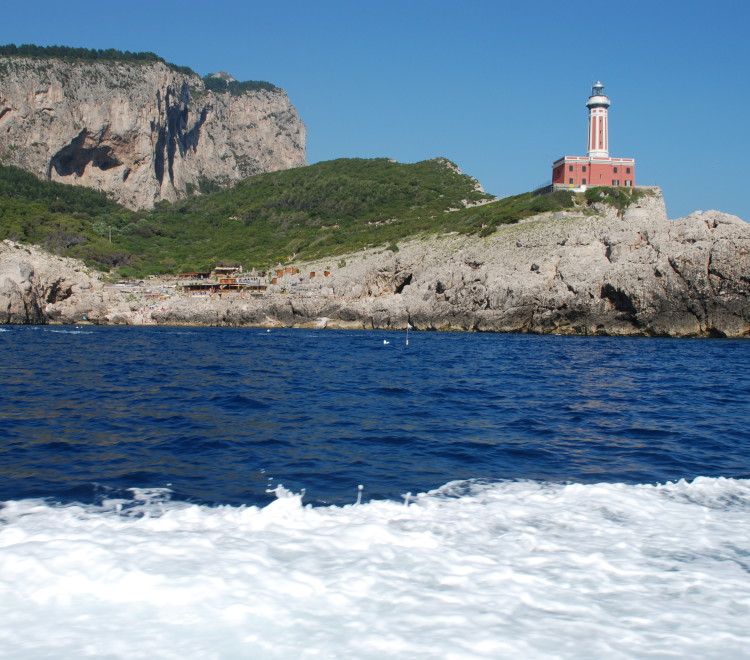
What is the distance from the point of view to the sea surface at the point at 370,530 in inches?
173

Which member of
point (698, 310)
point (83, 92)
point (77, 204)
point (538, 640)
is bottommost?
point (538, 640)

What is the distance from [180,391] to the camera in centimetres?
1708

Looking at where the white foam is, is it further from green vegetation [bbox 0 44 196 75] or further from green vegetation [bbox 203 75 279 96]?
green vegetation [bbox 203 75 279 96]

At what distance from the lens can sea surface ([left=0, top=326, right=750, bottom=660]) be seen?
4.39 m

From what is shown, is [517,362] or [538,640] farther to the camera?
[517,362]

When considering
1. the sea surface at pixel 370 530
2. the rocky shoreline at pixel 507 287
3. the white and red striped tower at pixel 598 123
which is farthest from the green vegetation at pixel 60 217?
the sea surface at pixel 370 530

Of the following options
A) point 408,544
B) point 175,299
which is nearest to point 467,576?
point 408,544

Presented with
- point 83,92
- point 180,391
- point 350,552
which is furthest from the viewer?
point 83,92

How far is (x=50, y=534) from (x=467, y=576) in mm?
3857

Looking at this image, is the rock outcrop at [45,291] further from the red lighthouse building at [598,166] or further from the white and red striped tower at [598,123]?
the white and red striped tower at [598,123]

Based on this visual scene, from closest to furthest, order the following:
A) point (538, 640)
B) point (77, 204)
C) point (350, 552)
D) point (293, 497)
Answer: point (538, 640) < point (350, 552) < point (293, 497) < point (77, 204)

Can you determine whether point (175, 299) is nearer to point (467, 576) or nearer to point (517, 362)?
point (517, 362)

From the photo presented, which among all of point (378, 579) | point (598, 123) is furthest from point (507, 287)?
point (378, 579)

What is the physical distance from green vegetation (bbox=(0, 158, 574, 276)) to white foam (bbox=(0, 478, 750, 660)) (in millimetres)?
67067
